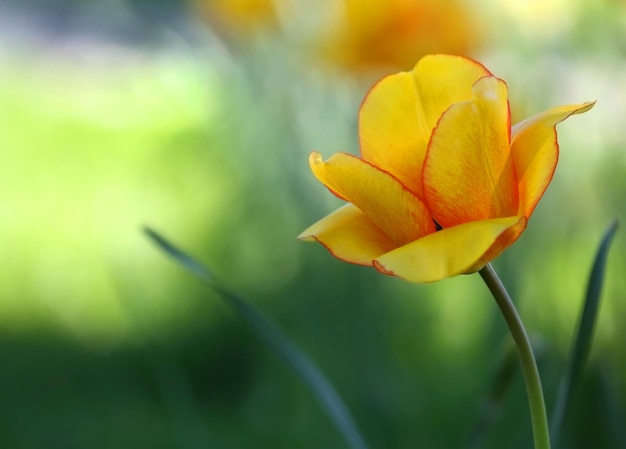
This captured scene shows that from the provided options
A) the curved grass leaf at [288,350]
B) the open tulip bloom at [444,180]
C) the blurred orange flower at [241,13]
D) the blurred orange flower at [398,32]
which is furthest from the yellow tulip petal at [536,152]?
the blurred orange flower at [241,13]

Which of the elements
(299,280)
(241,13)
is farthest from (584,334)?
(241,13)

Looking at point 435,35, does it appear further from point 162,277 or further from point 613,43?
point 162,277

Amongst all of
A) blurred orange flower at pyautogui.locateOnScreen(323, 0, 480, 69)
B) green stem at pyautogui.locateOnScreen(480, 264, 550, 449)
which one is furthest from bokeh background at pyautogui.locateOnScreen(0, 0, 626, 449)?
green stem at pyautogui.locateOnScreen(480, 264, 550, 449)

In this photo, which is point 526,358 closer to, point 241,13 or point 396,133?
point 396,133

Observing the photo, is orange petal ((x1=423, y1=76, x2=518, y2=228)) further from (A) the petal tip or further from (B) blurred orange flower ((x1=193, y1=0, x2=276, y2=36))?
(B) blurred orange flower ((x1=193, y1=0, x2=276, y2=36))

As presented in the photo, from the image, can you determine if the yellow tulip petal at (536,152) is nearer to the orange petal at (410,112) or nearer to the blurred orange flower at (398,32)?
the orange petal at (410,112)

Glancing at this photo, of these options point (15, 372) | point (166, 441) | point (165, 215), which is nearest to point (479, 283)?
point (166, 441)
